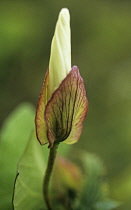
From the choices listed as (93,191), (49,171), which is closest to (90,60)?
(93,191)

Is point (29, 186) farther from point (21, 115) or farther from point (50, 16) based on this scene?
point (50, 16)

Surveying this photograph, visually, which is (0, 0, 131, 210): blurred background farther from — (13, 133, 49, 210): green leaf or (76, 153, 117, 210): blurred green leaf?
(13, 133, 49, 210): green leaf

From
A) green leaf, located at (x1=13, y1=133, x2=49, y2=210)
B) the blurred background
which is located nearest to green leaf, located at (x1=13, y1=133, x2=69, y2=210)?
green leaf, located at (x1=13, y1=133, x2=49, y2=210)

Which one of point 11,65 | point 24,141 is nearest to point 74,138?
point 24,141

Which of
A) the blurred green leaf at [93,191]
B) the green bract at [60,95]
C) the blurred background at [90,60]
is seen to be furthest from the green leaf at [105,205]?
the blurred background at [90,60]

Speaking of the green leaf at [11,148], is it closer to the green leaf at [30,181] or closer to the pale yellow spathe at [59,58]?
the green leaf at [30,181]

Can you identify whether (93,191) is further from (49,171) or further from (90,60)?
(90,60)
